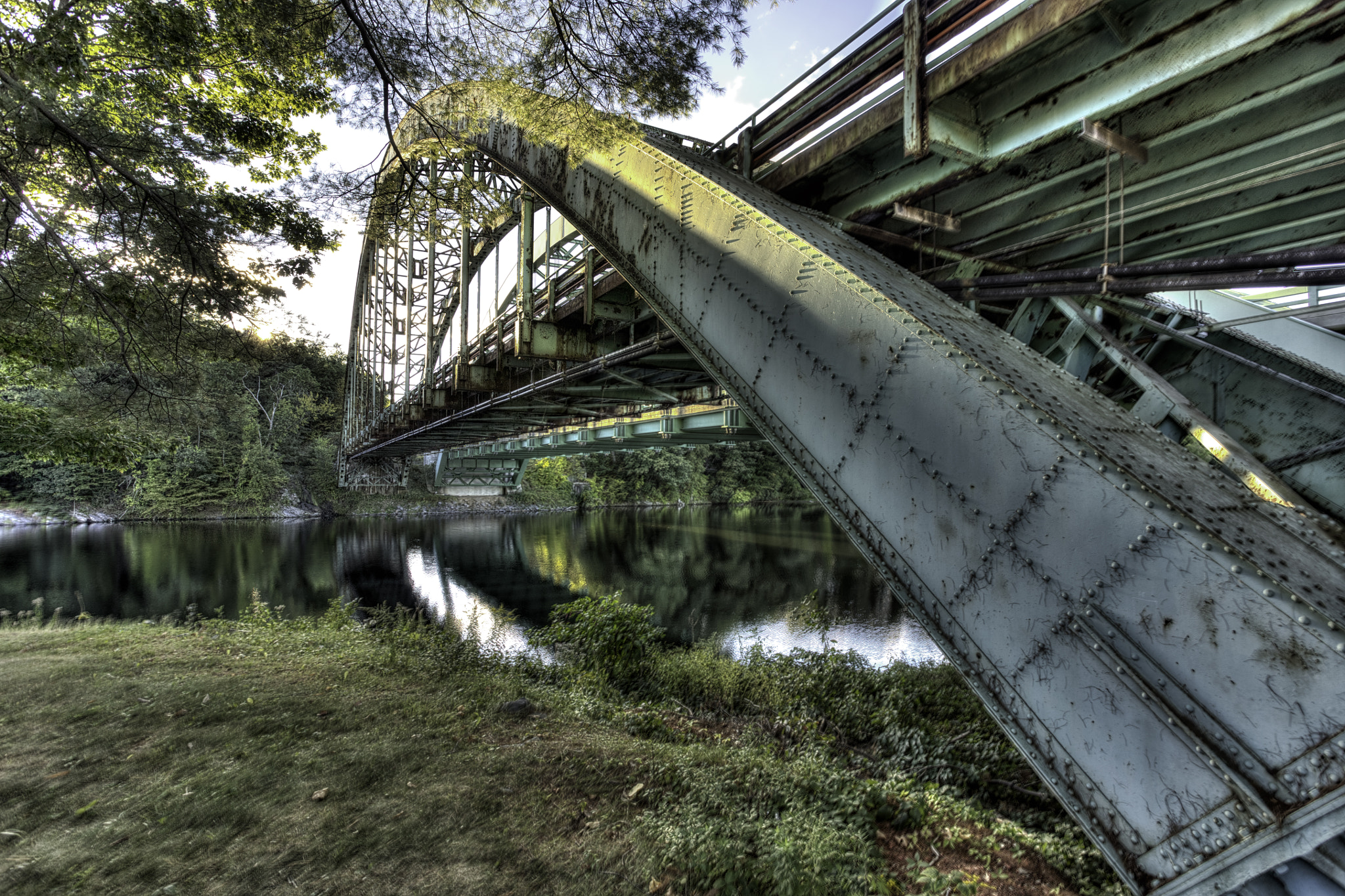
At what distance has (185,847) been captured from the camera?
3139 mm

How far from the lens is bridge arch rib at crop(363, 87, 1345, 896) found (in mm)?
1870

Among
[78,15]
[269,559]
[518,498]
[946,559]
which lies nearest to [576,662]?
[946,559]

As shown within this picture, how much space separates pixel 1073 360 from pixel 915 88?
9.94 ft

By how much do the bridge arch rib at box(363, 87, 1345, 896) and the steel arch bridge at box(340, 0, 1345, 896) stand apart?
12mm

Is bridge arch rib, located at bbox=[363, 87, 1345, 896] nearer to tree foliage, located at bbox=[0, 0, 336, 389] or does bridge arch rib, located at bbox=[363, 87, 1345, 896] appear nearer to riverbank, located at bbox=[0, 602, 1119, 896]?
riverbank, located at bbox=[0, 602, 1119, 896]

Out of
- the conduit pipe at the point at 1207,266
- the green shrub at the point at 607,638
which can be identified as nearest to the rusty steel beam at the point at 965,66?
the conduit pipe at the point at 1207,266

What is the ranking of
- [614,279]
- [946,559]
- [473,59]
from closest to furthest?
[946,559]
[473,59]
[614,279]

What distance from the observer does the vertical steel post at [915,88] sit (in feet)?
10.9

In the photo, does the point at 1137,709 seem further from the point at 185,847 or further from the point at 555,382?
the point at 555,382

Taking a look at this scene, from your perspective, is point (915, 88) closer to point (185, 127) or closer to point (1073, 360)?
point (1073, 360)

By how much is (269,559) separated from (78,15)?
25816 millimetres

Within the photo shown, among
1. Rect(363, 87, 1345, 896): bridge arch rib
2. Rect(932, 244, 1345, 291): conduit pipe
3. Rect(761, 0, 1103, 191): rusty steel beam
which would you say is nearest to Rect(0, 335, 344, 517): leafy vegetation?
Rect(761, 0, 1103, 191): rusty steel beam

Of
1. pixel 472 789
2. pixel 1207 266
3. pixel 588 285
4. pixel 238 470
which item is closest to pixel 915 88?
pixel 1207 266

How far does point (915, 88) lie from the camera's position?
3355 mm
